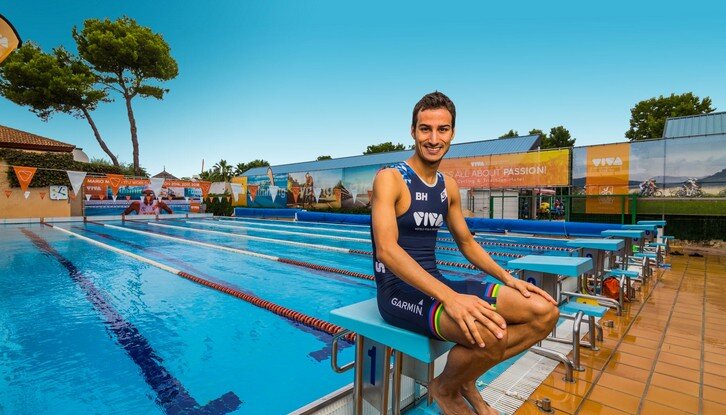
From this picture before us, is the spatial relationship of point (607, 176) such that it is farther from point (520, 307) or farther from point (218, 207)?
point (218, 207)

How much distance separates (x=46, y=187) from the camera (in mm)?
19875

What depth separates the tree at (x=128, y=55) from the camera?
25.4 meters

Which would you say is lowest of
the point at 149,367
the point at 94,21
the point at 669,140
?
the point at 149,367

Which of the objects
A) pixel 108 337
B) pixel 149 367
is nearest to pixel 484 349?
pixel 149 367

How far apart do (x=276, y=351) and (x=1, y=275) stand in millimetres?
6581

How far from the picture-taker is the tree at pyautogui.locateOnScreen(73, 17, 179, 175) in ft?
83.3

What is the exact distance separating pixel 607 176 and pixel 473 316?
14.2 metres

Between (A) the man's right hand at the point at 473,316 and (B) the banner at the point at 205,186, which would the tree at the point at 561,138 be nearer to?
(B) the banner at the point at 205,186

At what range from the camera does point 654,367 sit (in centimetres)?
272

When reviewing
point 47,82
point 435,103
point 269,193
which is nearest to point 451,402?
A: point 435,103

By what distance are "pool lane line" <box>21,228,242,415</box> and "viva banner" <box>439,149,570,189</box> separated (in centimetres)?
1189

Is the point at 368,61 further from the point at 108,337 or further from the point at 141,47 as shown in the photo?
the point at 141,47

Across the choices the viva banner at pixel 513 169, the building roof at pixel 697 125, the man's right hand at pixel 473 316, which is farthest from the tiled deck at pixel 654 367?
the building roof at pixel 697 125

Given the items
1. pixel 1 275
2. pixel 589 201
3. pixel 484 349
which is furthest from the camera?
pixel 589 201
